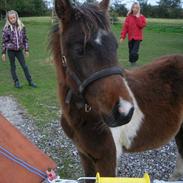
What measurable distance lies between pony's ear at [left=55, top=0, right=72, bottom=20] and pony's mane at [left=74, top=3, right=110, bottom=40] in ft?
0.17

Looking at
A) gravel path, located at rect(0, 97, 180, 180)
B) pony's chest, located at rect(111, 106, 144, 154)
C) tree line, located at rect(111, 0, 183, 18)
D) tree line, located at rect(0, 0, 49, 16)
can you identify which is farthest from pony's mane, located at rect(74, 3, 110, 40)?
tree line, located at rect(111, 0, 183, 18)

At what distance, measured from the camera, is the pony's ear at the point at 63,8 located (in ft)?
7.14

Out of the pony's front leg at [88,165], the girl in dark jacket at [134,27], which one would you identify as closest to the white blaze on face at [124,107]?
the pony's front leg at [88,165]

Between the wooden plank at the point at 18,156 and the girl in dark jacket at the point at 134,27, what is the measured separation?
871 centimetres

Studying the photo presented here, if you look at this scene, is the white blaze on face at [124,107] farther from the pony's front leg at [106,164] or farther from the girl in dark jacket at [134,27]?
the girl in dark jacket at [134,27]

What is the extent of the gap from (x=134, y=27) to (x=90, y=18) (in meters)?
8.52

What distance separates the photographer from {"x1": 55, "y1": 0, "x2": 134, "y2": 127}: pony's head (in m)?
2.00

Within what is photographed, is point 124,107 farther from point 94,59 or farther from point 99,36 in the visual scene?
point 99,36

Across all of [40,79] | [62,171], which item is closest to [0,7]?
[40,79]

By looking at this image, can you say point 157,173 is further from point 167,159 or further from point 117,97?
point 117,97

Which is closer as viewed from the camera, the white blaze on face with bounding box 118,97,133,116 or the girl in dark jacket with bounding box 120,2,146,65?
the white blaze on face with bounding box 118,97,133,116

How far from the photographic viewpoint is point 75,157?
13.9 ft

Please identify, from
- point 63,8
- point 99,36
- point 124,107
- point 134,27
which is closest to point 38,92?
point 134,27

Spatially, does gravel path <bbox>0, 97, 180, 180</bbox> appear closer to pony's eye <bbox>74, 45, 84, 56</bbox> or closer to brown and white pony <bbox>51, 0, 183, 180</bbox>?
brown and white pony <bbox>51, 0, 183, 180</bbox>
